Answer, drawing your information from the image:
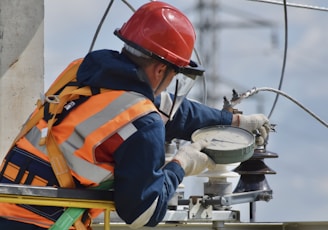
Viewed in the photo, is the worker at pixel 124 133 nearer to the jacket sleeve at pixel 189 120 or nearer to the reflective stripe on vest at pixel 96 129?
the reflective stripe on vest at pixel 96 129

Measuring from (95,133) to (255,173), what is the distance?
1.60m

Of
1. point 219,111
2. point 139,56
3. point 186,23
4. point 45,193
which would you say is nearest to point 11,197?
point 45,193

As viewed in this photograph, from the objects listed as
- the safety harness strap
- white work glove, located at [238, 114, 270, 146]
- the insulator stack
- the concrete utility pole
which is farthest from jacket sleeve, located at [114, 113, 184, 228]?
the concrete utility pole

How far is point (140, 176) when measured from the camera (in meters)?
2.98

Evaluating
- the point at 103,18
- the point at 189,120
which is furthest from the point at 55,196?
the point at 103,18

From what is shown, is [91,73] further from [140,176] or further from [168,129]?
[168,129]

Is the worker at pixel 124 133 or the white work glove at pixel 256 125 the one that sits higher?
the worker at pixel 124 133

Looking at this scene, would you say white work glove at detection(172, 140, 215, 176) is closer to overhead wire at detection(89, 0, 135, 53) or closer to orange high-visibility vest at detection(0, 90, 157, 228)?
orange high-visibility vest at detection(0, 90, 157, 228)

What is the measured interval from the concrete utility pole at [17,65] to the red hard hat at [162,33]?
4.35 feet

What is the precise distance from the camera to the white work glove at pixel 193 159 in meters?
3.34

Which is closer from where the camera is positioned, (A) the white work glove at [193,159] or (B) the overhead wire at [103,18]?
(A) the white work glove at [193,159]

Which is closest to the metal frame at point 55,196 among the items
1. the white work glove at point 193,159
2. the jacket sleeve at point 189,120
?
the white work glove at point 193,159

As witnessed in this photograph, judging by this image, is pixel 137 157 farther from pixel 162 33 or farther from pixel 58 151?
pixel 162 33

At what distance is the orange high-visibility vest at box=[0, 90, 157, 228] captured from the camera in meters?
3.00
